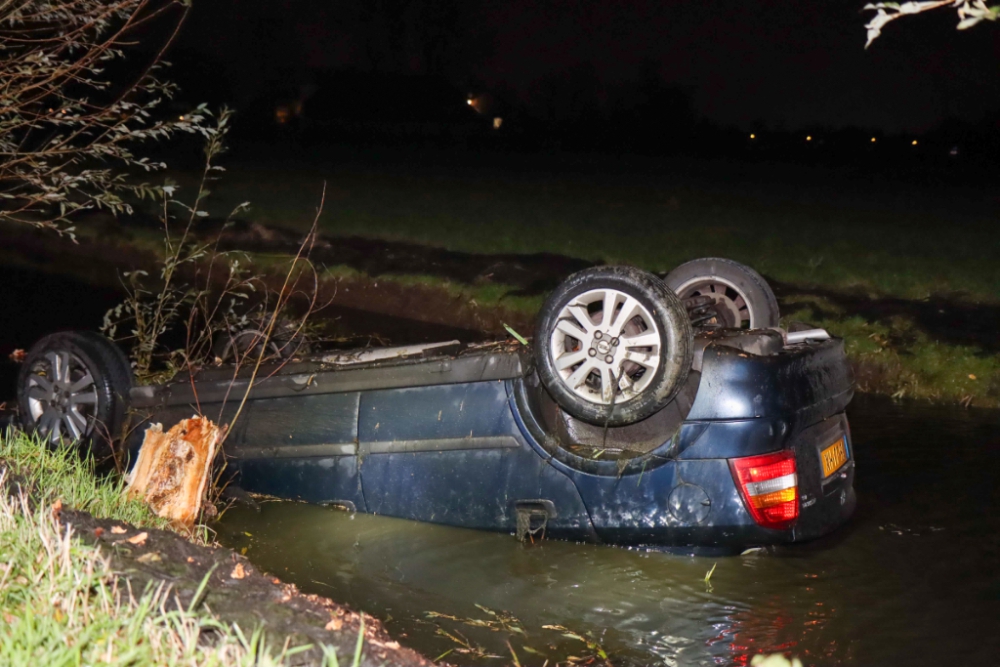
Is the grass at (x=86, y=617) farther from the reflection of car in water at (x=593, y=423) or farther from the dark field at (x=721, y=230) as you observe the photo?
the dark field at (x=721, y=230)

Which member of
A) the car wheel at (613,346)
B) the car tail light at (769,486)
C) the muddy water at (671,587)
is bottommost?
the muddy water at (671,587)

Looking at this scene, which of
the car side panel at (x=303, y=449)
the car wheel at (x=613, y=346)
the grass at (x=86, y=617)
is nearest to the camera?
the grass at (x=86, y=617)

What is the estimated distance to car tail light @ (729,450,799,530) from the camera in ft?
15.6

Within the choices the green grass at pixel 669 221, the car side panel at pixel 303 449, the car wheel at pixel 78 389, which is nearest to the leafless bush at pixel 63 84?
the car wheel at pixel 78 389

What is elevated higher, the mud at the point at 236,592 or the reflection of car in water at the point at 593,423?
the reflection of car in water at the point at 593,423

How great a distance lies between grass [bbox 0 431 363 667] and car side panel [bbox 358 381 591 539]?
2.03 m

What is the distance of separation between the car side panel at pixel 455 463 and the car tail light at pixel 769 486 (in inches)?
33.8

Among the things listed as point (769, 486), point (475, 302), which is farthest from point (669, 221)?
point (769, 486)

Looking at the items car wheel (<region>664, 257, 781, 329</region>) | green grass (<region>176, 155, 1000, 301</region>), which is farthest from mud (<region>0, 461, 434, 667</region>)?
green grass (<region>176, 155, 1000, 301</region>)

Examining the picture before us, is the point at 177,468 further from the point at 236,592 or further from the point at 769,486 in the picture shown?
the point at 769,486

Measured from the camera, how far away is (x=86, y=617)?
3076 millimetres

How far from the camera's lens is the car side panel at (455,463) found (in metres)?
5.21

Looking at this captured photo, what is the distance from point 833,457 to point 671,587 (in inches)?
45.9

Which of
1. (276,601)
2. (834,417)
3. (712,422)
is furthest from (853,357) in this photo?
(276,601)
